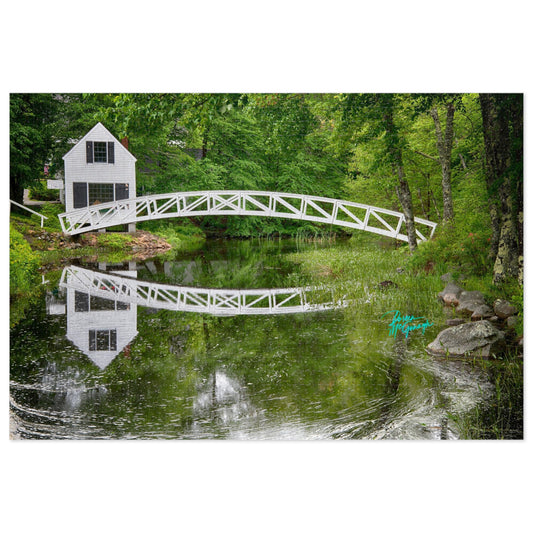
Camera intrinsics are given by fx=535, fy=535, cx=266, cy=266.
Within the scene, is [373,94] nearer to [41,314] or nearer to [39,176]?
[39,176]

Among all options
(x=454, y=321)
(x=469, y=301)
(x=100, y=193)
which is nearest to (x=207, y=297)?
(x=100, y=193)

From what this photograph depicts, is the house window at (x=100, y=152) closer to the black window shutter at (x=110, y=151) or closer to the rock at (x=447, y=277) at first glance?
the black window shutter at (x=110, y=151)

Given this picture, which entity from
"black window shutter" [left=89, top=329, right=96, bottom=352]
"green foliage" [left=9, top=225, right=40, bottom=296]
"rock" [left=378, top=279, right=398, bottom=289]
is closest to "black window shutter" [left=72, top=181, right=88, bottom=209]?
"green foliage" [left=9, top=225, right=40, bottom=296]

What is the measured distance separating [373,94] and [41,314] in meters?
3.79

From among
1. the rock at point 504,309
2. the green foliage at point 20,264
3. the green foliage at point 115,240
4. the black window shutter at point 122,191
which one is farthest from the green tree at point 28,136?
the rock at point 504,309

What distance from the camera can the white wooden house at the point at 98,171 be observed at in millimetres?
5336

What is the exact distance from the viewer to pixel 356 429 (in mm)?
3750

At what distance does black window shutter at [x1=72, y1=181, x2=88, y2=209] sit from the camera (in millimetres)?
5282

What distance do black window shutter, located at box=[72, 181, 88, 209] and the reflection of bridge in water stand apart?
882 millimetres

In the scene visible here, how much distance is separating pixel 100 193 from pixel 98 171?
0.81 feet
